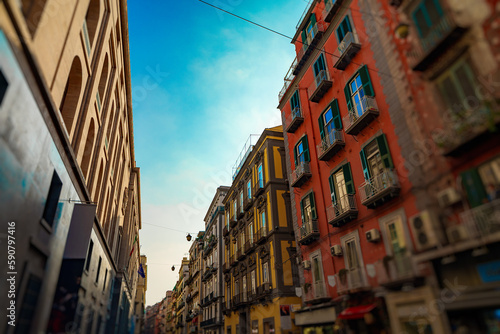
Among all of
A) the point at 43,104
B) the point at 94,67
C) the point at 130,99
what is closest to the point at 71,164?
the point at 43,104

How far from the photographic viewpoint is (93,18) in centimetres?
1532

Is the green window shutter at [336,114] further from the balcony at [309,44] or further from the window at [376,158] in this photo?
the balcony at [309,44]

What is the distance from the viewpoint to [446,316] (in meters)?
7.66

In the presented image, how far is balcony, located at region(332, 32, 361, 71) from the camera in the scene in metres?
14.1

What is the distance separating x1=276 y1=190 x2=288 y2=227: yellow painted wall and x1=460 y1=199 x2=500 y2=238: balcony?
1651 cm

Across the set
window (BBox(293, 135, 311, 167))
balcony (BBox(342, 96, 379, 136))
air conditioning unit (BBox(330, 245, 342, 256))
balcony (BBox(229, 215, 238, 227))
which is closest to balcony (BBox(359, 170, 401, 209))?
balcony (BBox(342, 96, 379, 136))

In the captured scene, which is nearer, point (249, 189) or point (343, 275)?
point (343, 275)

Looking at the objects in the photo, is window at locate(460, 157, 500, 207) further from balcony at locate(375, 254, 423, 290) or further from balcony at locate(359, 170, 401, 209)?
balcony at locate(359, 170, 401, 209)

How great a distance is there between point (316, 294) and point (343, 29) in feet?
44.8

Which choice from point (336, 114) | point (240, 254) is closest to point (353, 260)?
point (336, 114)

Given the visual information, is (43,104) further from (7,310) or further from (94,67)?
(94,67)

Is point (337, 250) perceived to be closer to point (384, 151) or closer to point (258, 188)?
point (384, 151)

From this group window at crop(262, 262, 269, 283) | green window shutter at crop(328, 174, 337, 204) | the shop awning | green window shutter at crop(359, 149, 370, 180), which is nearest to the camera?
the shop awning

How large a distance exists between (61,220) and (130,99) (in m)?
21.0
